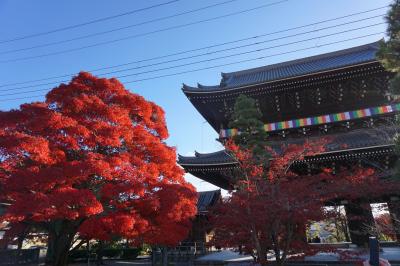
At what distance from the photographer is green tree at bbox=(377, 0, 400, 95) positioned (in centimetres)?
867

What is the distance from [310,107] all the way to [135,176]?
12.0 m

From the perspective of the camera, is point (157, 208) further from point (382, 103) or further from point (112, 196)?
point (382, 103)

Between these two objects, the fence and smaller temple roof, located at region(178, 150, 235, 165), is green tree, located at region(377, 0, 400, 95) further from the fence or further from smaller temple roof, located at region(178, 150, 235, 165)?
the fence

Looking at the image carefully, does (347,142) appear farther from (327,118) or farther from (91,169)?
(91,169)

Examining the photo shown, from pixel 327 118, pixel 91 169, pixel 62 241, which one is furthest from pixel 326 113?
pixel 62 241

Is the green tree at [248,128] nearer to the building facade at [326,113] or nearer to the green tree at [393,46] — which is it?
the building facade at [326,113]

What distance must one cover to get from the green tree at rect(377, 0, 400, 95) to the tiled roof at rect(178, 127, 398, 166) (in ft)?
17.3

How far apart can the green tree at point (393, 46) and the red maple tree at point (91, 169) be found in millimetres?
7676

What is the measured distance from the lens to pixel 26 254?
60.2ft

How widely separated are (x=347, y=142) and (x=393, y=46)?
25.5ft

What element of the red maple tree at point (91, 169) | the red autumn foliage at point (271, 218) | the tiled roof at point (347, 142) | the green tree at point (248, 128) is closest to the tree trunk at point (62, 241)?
the red maple tree at point (91, 169)

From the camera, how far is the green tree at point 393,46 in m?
8.67

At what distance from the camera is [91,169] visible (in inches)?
379

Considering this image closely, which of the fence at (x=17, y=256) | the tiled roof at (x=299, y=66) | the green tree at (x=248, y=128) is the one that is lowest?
the fence at (x=17, y=256)
